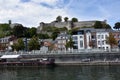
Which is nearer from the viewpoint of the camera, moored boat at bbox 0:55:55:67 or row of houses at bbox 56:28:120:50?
moored boat at bbox 0:55:55:67

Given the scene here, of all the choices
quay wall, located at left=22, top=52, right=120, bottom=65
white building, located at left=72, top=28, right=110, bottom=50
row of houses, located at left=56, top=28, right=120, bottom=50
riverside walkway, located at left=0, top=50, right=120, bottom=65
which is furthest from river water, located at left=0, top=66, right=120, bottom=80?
white building, located at left=72, top=28, right=110, bottom=50

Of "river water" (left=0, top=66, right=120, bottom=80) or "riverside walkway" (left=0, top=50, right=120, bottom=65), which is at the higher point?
"riverside walkway" (left=0, top=50, right=120, bottom=65)

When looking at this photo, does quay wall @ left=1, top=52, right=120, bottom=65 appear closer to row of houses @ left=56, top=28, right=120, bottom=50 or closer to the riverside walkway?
the riverside walkway

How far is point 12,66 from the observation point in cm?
8081

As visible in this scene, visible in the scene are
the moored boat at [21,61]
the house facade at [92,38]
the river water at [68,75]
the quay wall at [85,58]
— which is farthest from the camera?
the house facade at [92,38]

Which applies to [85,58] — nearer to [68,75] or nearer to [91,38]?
[68,75]

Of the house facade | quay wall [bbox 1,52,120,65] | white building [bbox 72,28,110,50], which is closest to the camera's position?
quay wall [bbox 1,52,120,65]

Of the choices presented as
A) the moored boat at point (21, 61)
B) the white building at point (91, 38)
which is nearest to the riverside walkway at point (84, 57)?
the moored boat at point (21, 61)

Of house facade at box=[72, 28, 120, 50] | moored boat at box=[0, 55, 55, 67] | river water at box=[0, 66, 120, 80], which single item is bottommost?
river water at box=[0, 66, 120, 80]

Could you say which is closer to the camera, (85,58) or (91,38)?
(85,58)

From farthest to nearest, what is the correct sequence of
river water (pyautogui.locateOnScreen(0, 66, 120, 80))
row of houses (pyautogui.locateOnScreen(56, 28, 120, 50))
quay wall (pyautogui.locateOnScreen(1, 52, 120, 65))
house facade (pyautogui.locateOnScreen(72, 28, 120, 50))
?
house facade (pyautogui.locateOnScreen(72, 28, 120, 50)), row of houses (pyautogui.locateOnScreen(56, 28, 120, 50)), quay wall (pyautogui.locateOnScreen(1, 52, 120, 65)), river water (pyautogui.locateOnScreen(0, 66, 120, 80))

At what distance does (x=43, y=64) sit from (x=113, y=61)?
59.5 ft

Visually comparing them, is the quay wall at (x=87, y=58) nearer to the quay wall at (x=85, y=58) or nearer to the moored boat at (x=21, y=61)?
the quay wall at (x=85, y=58)

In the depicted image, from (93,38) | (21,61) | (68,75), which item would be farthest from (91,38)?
(68,75)
